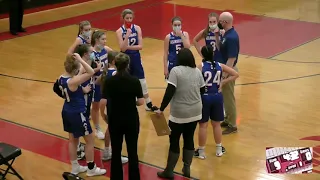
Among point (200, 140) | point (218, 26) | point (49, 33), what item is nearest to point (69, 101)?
point (200, 140)

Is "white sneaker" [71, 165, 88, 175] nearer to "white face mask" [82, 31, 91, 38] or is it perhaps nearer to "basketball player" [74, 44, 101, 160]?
"basketball player" [74, 44, 101, 160]

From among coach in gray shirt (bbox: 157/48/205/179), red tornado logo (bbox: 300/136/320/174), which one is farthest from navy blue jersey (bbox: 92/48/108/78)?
red tornado logo (bbox: 300/136/320/174)

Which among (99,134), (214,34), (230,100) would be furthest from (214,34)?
(99,134)

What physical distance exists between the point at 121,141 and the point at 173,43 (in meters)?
2.67

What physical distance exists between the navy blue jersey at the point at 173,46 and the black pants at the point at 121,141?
2545 mm

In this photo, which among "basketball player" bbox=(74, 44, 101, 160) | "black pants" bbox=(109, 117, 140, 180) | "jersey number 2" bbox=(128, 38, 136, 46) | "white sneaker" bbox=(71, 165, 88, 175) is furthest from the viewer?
"jersey number 2" bbox=(128, 38, 136, 46)

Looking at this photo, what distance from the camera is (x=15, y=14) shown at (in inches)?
571

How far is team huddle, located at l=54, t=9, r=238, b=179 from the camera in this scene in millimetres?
6465

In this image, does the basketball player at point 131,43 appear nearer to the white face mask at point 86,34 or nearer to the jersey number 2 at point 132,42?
the jersey number 2 at point 132,42

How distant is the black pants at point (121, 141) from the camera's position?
614 cm

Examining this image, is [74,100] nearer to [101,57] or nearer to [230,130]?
[101,57]

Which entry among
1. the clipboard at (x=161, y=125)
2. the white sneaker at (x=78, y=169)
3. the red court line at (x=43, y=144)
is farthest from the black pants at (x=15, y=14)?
the clipboard at (x=161, y=125)

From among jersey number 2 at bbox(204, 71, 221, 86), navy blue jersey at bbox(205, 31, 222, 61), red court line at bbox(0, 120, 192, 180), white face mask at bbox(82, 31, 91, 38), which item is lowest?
red court line at bbox(0, 120, 192, 180)

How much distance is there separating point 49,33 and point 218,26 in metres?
7.54
